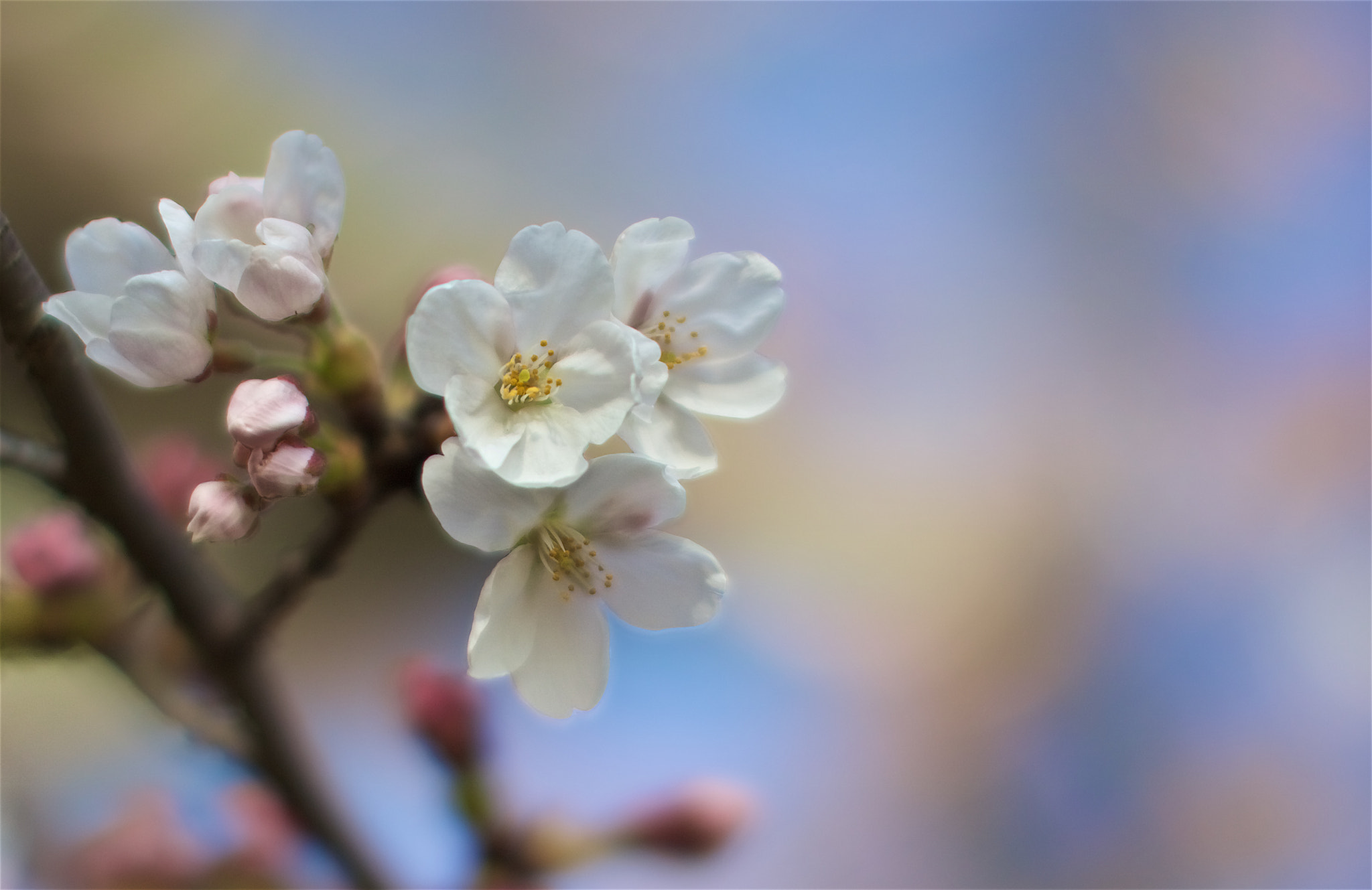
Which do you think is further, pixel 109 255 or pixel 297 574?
pixel 297 574

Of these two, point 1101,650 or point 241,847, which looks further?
point 1101,650

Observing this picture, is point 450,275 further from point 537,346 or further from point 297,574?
point 297,574

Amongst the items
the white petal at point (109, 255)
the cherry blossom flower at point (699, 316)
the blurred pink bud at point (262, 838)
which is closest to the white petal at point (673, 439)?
the cherry blossom flower at point (699, 316)

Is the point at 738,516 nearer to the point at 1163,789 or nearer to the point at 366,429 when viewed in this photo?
the point at 1163,789

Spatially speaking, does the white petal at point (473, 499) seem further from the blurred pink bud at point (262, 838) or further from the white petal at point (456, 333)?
the blurred pink bud at point (262, 838)

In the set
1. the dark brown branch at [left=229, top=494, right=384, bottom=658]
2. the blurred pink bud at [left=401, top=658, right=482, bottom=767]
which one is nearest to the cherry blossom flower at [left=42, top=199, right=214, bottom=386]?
the dark brown branch at [left=229, top=494, right=384, bottom=658]

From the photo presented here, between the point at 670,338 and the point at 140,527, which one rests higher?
the point at 670,338

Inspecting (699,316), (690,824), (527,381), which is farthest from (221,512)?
(690,824)

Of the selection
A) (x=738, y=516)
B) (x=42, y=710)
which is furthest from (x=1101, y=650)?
(x=42, y=710)
